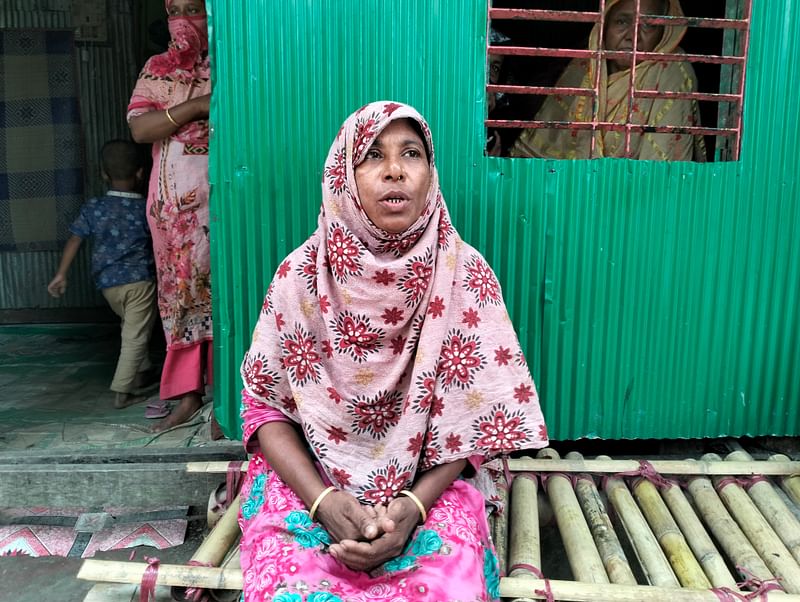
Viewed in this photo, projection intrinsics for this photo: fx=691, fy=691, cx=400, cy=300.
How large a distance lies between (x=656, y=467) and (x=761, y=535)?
0.48 metres

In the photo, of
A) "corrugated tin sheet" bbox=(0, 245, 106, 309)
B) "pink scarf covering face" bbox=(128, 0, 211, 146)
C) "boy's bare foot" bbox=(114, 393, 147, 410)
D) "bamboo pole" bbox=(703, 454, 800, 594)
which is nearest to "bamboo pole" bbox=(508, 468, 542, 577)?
"bamboo pole" bbox=(703, 454, 800, 594)

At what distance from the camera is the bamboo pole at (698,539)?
2.32 m

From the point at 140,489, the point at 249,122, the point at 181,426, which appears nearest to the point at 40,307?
the point at 181,426

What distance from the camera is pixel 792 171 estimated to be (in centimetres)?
301

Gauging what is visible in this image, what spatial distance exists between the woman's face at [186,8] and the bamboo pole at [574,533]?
271 cm

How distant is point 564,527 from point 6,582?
215 centimetres

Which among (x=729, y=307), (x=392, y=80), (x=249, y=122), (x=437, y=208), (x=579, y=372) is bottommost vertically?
(x=579, y=372)

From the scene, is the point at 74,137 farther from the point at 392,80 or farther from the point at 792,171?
the point at 792,171

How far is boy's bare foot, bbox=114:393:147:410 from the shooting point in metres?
3.98

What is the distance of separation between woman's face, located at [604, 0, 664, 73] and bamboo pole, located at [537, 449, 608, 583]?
1.87 metres

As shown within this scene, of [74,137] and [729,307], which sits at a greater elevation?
[74,137]

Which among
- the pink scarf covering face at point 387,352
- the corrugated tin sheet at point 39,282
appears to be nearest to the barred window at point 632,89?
the pink scarf covering face at point 387,352

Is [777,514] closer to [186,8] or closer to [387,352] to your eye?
[387,352]

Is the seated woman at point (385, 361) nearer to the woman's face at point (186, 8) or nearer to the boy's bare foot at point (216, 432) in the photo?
the boy's bare foot at point (216, 432)
